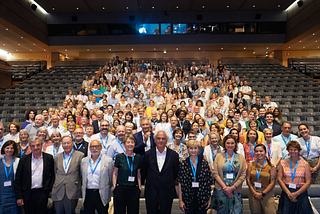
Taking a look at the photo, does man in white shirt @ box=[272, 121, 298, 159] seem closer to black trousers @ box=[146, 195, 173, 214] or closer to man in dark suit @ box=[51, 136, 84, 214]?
black trousers @ box=[146, 195, 173, 214]

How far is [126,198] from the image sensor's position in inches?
112

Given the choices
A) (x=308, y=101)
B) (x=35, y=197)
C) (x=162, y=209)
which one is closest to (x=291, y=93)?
(x=308, y=101)

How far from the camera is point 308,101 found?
28.3 ft

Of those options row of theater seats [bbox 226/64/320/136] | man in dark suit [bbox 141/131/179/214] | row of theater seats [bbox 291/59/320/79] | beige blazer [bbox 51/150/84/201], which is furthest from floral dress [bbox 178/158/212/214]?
row of theater seats [bbox 291/59/320/79]

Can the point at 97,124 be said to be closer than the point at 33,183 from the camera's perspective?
No

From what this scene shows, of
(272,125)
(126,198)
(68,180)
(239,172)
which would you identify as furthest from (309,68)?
(68,180)

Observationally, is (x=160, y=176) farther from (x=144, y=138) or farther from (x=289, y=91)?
(x=289, y=91)

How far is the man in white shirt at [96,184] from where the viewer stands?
2898 millimetres

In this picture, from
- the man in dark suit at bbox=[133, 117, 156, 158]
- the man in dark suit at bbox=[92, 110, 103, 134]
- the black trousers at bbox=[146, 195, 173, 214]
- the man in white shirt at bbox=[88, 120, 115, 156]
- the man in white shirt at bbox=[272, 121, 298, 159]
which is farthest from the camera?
the man in dark suit at bbox=[92, 110, 103, 134]

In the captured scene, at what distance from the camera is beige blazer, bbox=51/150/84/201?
2.97 meters

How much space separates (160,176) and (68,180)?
47.9 inches

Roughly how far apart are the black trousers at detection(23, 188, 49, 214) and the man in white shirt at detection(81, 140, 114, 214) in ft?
1.94

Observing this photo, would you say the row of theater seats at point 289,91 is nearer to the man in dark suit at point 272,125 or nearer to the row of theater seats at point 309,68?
the row of theater seats at point 309,68

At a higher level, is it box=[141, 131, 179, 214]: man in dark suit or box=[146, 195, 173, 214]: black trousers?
box=[141, 131, 179, 214]: man in dark suit
